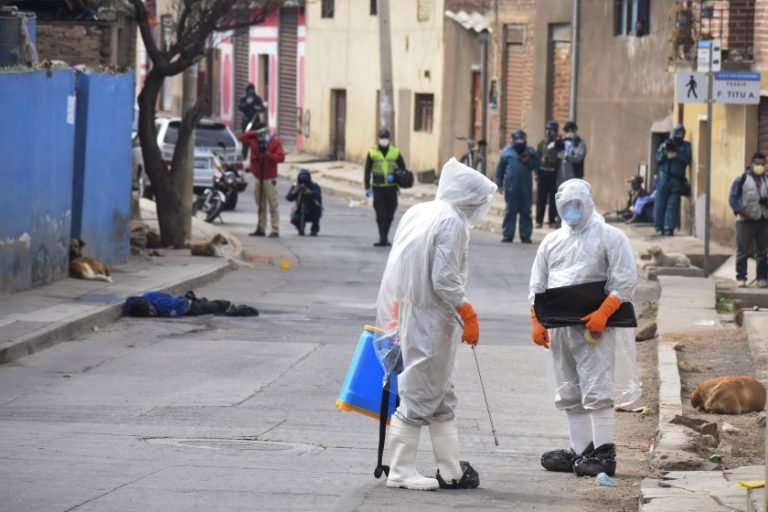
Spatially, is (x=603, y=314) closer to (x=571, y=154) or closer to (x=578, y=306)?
(x=578, y=306)

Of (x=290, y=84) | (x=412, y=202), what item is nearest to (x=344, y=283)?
(x=412, y=202)

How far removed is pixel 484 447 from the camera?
10.6 meters

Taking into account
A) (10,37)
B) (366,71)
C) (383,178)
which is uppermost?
(366,71)

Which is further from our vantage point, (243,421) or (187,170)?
(187,170)

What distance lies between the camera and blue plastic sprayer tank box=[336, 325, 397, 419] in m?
9.10

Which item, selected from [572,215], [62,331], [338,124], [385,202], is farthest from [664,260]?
[338,124]

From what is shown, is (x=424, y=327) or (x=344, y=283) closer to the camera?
(x=424, y=327)

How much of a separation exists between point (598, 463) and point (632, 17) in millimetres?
24762

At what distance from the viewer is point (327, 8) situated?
50781 mm

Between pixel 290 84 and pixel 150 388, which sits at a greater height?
pixel 290 84

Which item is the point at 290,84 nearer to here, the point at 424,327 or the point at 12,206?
the point at 12,206

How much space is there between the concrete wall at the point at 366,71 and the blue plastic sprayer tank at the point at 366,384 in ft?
111

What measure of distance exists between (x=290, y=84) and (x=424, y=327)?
153ft

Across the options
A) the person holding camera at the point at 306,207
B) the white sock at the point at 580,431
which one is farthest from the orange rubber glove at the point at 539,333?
the person holding camera at the point at 306,207
